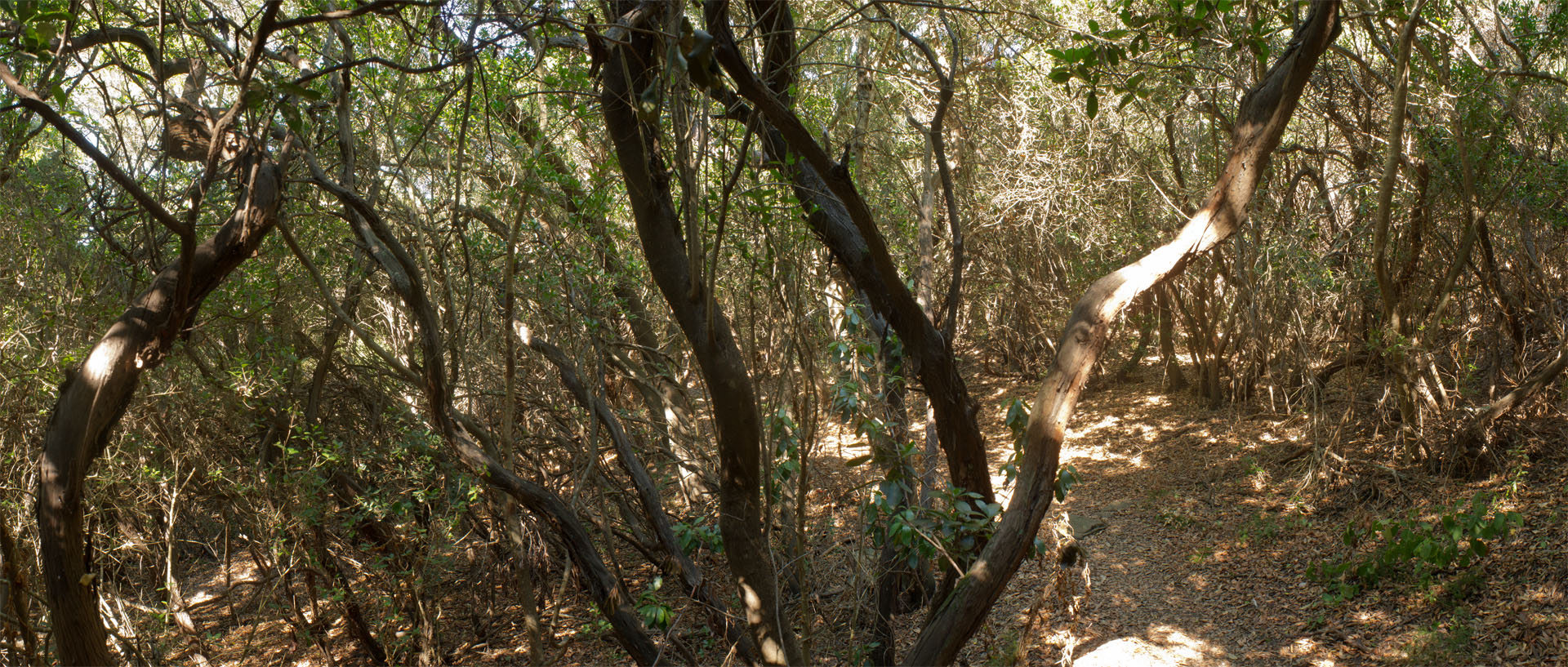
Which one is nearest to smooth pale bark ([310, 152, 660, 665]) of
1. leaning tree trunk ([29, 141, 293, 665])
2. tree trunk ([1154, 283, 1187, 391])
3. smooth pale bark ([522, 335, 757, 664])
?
smooth pale bark ([522, 335, 757, 664])

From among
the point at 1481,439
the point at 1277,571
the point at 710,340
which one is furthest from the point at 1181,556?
the point at 710,340

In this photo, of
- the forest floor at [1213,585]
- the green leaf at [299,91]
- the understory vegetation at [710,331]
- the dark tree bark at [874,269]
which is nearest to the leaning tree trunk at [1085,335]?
the understory vegetation at [710,331]

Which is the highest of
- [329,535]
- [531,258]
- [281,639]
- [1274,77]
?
[531,258]

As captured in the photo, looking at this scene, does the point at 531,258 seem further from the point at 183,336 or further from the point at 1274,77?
the point at 1274,77

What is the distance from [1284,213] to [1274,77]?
5680 mm

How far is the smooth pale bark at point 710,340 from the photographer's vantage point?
2.50 meters

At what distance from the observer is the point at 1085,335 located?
274cm

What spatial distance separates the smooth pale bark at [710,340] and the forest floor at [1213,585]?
40cm

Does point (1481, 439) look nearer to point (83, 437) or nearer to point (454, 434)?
point (454, 434)

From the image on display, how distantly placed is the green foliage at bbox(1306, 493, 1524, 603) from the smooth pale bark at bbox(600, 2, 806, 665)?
465 centimetres

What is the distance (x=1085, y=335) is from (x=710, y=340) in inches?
47.4

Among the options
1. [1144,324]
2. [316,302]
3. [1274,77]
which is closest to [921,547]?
[1274,77]

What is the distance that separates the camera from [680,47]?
2.08 meters

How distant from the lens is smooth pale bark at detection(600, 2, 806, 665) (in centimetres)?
250
